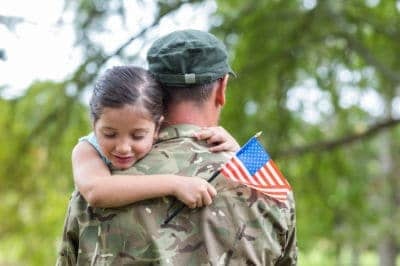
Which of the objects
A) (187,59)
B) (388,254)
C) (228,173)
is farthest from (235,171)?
(388,254)

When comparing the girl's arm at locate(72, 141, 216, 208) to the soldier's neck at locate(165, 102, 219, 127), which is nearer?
the girl's arm at locate(72, 141, 216, 208)

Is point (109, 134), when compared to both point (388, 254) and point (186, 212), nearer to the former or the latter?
point (186, 212)

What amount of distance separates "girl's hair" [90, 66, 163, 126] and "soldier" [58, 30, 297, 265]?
0.20 ft

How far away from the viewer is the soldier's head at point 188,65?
2715 mm

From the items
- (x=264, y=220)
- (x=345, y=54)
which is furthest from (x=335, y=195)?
(x=264, y=220)

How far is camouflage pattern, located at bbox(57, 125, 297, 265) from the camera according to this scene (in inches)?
104

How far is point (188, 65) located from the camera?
274cm

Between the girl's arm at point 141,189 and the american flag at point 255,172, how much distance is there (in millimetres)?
76

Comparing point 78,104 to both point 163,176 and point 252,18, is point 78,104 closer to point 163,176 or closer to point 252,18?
point 252,18

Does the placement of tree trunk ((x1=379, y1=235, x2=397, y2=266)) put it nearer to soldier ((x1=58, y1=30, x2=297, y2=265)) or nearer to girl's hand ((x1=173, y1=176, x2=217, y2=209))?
soldier ((x1=58, y1=30, x2=297, y2=265))

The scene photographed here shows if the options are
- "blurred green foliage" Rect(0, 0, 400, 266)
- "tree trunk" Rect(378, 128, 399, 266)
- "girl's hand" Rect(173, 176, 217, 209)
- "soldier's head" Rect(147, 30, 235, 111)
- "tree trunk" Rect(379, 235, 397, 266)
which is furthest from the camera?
"tree trunk" Rect(379, 235, 397, 266)

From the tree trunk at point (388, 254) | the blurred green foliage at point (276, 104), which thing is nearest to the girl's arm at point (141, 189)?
the blurred green foliage at point (276, 104)

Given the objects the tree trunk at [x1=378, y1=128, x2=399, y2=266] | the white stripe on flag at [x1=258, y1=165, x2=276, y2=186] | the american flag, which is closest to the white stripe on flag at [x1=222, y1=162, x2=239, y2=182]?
the american flag

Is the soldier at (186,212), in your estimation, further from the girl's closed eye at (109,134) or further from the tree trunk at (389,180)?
the tree trunk at (389,180)
